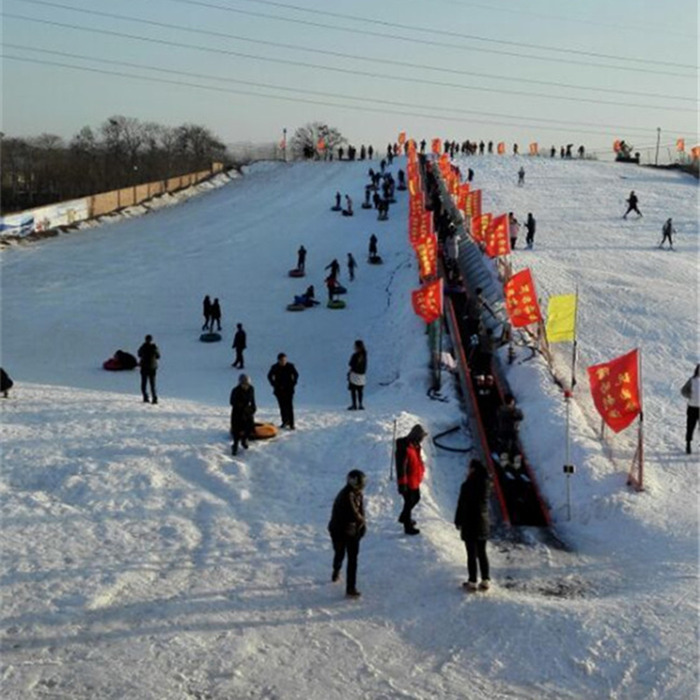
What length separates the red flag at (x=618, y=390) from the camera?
42.2ft

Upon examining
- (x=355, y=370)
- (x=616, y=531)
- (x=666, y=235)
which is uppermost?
(x=666, y=235)

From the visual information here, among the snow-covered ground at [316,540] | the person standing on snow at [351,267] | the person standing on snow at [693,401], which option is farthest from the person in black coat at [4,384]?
the person standing on snow at [351,267]

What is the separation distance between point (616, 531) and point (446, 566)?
10.6 ft

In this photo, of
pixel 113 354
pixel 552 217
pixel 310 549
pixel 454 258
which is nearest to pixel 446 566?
pixel 310 549

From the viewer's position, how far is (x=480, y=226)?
96.3ft

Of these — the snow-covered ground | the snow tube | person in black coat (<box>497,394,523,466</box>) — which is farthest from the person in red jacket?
the snow tube

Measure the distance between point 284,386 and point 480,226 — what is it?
16891mm

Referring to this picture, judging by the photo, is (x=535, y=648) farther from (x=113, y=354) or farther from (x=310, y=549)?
(x=113, y=354)

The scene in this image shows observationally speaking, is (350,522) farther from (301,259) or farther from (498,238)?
(301,259)

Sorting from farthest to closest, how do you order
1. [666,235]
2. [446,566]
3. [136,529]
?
[666,235] < [136,529] < [446,566]

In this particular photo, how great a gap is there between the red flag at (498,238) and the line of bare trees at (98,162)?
49683 millimetres

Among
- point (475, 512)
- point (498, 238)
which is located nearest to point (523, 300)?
point (498, 238)

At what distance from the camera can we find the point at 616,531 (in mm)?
11383

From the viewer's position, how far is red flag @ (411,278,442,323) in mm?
18016
